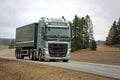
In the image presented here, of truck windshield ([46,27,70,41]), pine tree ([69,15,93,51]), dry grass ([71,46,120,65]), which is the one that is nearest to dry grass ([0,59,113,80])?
truck windshield ([46,27,70,41])

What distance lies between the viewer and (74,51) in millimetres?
102562

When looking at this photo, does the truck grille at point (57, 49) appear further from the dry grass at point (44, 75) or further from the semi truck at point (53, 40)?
the dry grass at point (44, 75)

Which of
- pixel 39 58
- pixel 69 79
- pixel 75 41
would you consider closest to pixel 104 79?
pixel 69 79

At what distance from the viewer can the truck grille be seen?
125ft

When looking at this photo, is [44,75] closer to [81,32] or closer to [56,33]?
[56,33]

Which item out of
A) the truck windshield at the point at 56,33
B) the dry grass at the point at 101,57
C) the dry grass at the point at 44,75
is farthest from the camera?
the dry grass at the point at 101,57

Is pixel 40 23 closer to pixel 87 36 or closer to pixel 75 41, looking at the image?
pixel 75 41

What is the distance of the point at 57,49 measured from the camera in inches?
1500

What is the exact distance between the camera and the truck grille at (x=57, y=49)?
125 feet

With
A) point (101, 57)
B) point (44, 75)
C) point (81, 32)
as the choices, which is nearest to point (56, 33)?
point (44, 75)

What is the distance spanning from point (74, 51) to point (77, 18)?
15.7 m

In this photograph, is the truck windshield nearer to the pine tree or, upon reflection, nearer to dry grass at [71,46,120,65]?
dry grass at [71,46,120,65]

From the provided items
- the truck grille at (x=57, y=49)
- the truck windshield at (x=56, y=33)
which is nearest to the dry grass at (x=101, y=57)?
the truck grille at (x=57, y=49)

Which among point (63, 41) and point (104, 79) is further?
point (63, 41)
